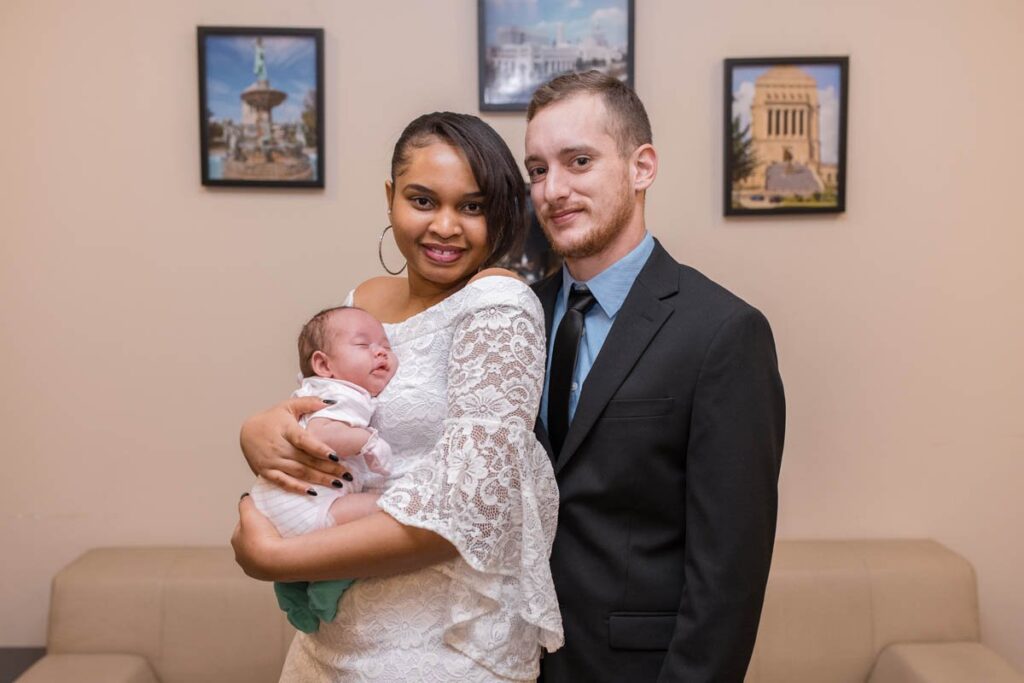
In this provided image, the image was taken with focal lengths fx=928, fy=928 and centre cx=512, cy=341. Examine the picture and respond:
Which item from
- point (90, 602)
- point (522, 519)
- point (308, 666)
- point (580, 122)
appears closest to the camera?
point (522, 519)

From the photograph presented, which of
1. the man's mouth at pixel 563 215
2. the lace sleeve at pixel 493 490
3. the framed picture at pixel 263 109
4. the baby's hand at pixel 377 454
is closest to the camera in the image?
the lace sleeve at pixel 493 490

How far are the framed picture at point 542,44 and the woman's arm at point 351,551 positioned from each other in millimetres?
1584

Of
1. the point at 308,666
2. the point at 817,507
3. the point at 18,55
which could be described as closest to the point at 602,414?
the point at 308,666

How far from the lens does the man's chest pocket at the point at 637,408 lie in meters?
1.52

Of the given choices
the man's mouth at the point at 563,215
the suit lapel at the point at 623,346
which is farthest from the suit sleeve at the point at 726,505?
the man's mouth at the point at 563,215

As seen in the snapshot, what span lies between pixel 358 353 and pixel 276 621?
4.31 ft

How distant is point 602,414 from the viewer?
1.54 meters

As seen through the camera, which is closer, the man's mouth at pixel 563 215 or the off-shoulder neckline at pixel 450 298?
the off-shoulder neckline at pixel 450 298

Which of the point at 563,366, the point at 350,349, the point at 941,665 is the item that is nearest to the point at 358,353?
the point at 350,349

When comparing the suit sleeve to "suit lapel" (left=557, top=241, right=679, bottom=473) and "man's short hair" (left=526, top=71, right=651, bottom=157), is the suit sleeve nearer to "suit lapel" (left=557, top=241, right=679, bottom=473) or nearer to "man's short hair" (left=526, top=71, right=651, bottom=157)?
"suit lapel" (left=557, top=241, right=679, bottom=473)

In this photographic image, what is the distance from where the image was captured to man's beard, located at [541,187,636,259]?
1.63 m

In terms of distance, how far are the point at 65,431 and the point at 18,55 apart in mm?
1080

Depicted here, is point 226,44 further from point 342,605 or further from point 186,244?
point 342,605

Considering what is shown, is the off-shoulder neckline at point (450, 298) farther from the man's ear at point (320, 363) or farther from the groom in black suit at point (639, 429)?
the groom in black suit at point (639, 429)
